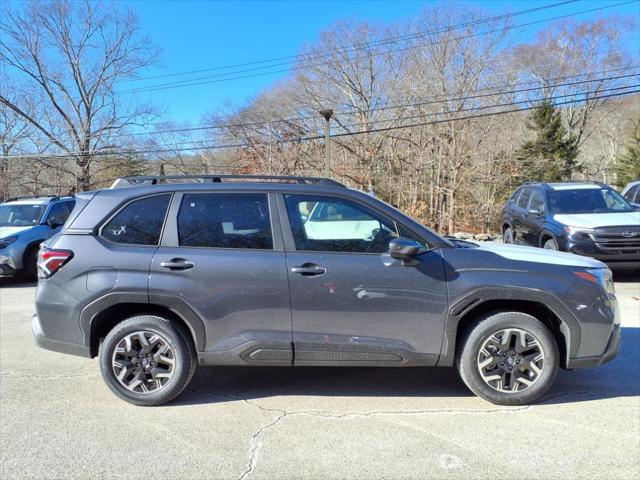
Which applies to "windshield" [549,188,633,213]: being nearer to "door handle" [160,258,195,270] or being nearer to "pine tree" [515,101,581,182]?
"door handle" [160,258,195,270]

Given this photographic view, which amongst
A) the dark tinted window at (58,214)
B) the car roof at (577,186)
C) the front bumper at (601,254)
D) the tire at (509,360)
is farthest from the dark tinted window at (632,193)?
the dark tinted window at (58,214)

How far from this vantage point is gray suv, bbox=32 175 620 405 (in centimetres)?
346

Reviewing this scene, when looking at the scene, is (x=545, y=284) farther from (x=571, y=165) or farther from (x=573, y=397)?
(x=571, y=165)

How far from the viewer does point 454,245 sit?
368 cm

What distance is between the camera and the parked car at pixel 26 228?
899 cm

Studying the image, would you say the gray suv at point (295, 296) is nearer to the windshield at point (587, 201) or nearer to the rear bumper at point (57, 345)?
the rear bumper at point (57, 345)

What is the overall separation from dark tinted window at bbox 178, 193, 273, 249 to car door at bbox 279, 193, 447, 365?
0.26m

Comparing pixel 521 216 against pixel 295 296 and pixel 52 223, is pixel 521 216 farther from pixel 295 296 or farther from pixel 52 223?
pixel 52 223

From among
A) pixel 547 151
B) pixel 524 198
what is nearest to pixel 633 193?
pixel 524 198

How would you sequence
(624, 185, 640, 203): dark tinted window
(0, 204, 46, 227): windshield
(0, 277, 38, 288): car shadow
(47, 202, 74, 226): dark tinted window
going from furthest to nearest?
(624, 185, 640, 203): dark tinted window < (47, 202, 74, 226): dark tinted window < (0, 204, 46, 227): windshield < (0, 277, 38, 288): car shadow

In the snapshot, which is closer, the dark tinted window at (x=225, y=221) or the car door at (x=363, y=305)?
the car door at (x=363, y=305)

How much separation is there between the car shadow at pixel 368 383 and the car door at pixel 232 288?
52cm

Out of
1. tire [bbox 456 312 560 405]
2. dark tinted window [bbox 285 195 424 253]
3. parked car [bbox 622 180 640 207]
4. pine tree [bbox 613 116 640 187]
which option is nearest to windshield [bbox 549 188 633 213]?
parked car [bbox 622 180 640 207]

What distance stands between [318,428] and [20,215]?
32.2 ft
